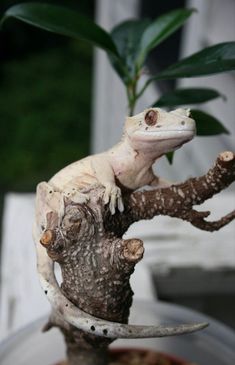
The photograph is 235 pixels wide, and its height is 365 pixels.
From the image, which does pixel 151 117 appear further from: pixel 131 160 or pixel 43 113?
pixel 43 113

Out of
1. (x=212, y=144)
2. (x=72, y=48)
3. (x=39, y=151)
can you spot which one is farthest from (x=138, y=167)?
(x=72, y=48)

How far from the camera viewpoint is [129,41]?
65 cm

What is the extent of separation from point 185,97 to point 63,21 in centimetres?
13

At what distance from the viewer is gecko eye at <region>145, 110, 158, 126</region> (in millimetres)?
436

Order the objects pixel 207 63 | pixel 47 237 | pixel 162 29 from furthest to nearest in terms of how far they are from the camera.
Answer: pixel 162 29 → pixel 207 63 → pixel 47 237

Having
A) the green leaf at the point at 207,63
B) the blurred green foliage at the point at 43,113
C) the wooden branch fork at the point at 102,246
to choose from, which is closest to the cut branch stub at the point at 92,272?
the wooden branch fork at the point at 102,246

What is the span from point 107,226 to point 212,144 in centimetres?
90

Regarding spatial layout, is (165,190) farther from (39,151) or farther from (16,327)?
(39,151)

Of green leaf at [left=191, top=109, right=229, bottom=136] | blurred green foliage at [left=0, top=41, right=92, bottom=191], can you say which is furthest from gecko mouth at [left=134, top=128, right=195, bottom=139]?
blurred green foliage at [left=0, top=41, right=92, bottom=191]

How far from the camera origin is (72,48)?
12.3 feet

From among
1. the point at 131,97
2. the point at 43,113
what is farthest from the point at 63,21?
the point at 43,113

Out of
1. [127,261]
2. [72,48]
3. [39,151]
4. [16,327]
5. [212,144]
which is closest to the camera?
[127,261]

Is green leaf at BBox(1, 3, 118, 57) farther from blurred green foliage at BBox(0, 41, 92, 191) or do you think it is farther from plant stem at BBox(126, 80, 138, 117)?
blurred green foliage at BBox(0, 41, 92, 191)

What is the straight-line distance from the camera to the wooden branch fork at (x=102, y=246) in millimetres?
417
